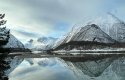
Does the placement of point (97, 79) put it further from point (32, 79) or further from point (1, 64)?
point (1, 64)

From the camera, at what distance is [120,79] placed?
3869 cm

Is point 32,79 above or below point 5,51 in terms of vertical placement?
below

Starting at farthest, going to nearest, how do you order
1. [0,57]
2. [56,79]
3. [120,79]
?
[0,57] < [56,79] < [120,79]

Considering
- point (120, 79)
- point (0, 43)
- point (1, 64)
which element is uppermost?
point (0, 43)

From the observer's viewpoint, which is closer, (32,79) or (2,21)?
(32,79)

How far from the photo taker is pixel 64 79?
42.9 meters

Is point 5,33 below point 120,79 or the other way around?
the other way around

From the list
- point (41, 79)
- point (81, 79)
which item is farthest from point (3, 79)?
point (81, 79)

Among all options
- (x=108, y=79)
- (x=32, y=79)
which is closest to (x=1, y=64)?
(x=32, y=79)

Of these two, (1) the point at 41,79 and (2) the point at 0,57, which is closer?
(1) the point at 41,79

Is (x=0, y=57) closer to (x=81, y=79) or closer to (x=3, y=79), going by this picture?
(x=3, y=79)

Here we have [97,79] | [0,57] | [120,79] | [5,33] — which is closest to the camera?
[120,79]

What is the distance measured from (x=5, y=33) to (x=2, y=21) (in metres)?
4.78

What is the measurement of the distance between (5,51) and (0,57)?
166 cm
